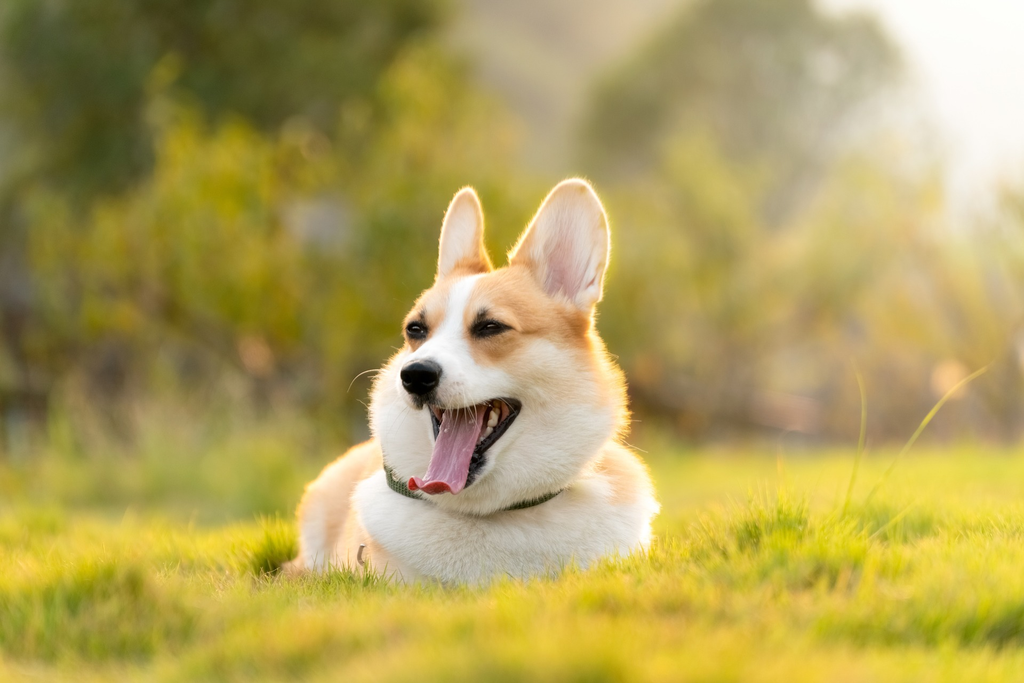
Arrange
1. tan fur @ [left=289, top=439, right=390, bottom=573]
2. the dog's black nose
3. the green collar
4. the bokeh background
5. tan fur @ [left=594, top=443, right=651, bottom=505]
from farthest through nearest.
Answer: the bokeh background
tan fur @ [left=289, top=439, right=390, bottom=573]
tan fur @ [left=594, top=443, right=651, bottom=505]
the green collar
the dog's black nose

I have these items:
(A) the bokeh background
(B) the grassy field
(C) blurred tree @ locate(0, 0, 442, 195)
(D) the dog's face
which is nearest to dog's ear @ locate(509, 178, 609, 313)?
(D) the dog's face

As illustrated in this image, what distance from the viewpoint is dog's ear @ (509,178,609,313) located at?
12.3 ft

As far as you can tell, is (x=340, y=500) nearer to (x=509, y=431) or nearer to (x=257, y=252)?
(x=509, y=431)

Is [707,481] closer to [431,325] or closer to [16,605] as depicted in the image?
[431,325]

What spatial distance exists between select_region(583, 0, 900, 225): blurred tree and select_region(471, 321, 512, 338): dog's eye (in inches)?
1023

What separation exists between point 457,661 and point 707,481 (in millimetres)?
9403

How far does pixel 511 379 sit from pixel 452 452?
359 millimetres

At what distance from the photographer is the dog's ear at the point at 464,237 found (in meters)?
4.08

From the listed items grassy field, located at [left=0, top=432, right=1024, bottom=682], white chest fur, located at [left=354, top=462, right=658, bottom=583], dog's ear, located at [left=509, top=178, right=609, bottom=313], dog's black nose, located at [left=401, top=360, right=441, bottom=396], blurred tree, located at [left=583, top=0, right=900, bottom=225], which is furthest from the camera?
blurred tree, located at [left=583, top=0, right=900, bottom=225]

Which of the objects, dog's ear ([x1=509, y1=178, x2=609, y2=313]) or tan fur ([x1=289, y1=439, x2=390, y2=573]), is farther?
tan fur ([x1=289, y1=439, x2=390, y2=573])

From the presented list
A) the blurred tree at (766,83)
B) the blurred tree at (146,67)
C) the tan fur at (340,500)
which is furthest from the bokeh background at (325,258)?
the blurred tree at (766,83)

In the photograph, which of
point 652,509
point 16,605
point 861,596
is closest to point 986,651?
point 861,596

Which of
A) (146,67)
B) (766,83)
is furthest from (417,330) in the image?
(766,83)

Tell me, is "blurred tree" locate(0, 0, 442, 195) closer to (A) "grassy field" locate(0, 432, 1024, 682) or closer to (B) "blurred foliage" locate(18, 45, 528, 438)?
(B) "blurred foliage" locate(18, 45, 528, 438)
